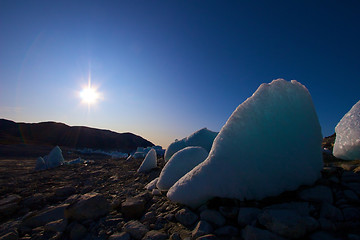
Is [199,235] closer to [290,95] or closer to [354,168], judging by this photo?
[290,95]

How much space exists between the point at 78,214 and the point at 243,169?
232 centimetres

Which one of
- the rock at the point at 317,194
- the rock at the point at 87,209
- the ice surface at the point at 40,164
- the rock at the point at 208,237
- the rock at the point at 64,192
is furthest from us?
the ice surface at the point at 40,164

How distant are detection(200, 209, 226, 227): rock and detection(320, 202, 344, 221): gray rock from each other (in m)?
0.92

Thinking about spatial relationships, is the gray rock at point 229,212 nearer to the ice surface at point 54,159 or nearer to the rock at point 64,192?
the rock at point 64,192

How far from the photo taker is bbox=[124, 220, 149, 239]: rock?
1976 mm

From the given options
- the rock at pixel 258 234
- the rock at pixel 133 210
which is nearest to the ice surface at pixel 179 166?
the rock at pixel 133 210

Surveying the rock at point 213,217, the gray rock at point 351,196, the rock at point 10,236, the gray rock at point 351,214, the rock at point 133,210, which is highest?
the gray rock at point 351,196

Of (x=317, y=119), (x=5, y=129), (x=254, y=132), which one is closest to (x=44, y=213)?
(x=254, y=132)

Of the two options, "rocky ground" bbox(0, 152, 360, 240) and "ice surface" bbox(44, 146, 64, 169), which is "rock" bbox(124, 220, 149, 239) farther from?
"ice surface" bbox(44, 146, 64, 169)

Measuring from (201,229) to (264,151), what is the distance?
3.74 feet

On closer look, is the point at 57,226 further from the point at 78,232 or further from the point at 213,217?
the point at 213,217

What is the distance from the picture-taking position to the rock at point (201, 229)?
67.0 inches

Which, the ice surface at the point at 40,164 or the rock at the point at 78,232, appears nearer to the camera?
the rock at the point at 78,232

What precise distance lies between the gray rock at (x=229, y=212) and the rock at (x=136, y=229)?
2.94ft
